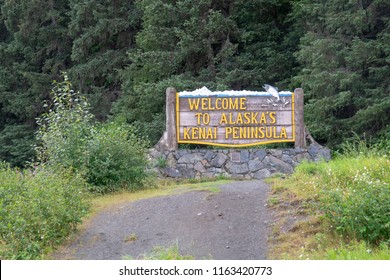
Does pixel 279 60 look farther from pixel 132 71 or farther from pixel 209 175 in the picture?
pixel 209 175

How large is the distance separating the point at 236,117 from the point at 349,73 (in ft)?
16.0

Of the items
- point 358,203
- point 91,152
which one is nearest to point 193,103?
point 91,152

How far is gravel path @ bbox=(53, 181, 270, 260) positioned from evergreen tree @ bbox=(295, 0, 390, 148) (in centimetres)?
755

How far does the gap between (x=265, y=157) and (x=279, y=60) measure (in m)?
8.27

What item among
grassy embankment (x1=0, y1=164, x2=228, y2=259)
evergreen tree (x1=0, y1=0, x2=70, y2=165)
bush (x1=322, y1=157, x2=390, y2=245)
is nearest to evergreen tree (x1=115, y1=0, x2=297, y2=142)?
evergreen tree (x1=0, y1=0, x2=70, y2=165)

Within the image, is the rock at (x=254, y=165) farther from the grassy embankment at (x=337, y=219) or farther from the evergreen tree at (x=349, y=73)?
the grassy embankment at (x=337, y=219)

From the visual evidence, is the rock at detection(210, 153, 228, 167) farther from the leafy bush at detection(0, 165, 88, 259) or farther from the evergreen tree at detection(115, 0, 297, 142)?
the evergreen tree at detection(115, 0, 297, 142)

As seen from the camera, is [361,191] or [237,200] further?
[237,200]

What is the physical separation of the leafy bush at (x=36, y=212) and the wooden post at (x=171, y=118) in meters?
4.46

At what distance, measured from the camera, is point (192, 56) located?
921 inches

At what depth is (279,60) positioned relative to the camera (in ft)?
76.0

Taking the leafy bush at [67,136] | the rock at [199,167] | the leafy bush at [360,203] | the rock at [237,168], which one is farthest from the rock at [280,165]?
the leafy bush at [360,203]

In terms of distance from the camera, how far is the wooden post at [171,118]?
15.3 meters
